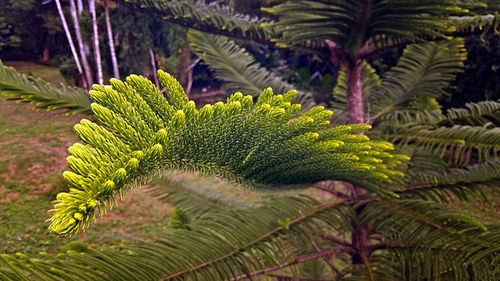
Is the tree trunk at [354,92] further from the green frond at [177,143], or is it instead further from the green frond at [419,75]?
the green frond at [177,143]

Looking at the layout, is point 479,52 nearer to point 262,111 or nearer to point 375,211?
point 375,211

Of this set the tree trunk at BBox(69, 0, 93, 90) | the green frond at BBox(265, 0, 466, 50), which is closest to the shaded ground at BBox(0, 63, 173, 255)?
the tree trunk at BBox(69, 0, 93, 90)

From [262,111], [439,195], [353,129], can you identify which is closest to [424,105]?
[439,195]

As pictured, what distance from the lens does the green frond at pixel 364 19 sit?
31.9 inches

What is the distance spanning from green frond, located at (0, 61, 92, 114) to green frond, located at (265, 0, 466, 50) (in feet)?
2.17

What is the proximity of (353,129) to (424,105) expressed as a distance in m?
1.33

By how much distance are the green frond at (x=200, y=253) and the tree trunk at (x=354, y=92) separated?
0.34 meters

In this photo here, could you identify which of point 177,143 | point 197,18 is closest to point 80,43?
point 197,18

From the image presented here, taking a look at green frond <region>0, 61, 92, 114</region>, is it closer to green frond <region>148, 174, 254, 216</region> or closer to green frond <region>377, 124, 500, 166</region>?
green frond <region>148, 174, 254, 216</region>

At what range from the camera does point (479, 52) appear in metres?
3.04

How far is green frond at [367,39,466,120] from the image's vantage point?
4.25 feet

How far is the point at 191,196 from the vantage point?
1.41 m

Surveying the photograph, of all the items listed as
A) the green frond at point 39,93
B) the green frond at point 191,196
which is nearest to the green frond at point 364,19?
the green frond at point 39,93

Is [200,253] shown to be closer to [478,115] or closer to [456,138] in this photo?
[456,138]
